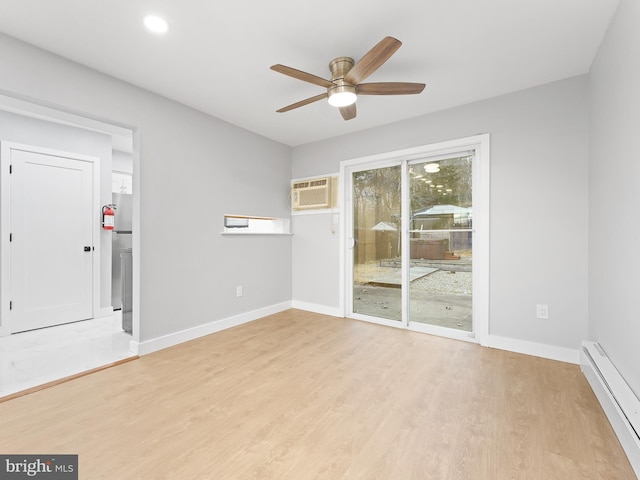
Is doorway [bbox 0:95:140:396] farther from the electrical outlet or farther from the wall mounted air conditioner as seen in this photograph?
the electrical outlet

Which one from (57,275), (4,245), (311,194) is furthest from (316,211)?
(4,245)

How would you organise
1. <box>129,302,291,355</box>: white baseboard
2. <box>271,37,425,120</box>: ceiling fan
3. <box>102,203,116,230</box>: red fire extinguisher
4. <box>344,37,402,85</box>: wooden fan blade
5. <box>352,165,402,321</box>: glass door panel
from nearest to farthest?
<box>344,37,402,85</box>: wooden fan blade < <box>271,37,425,120</box>: ceiling fan < <box>129,302,291,355</box>: white baseboard < <box>352,165,402,321</box>: glass door panel < <box>102,203,116,230</box>: red fire extinguisher

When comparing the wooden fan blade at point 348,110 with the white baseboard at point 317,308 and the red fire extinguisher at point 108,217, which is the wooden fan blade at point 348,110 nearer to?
the white baseboard at point 317,308

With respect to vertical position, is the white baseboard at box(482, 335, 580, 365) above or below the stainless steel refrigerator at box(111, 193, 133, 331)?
below

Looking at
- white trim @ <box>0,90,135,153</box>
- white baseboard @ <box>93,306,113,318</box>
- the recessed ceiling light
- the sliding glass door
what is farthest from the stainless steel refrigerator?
the sliding glass door

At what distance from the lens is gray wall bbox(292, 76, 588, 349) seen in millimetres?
2523

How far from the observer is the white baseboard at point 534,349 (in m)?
2.54

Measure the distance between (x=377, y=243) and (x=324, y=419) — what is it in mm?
2444

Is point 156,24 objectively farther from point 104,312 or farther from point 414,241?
point 104,312

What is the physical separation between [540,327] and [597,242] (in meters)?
0.92

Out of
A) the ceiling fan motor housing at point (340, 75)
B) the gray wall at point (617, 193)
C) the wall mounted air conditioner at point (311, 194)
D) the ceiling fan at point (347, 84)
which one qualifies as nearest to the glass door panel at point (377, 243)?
the wall mounted air conditioner at point (311, 194)

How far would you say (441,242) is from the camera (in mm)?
3318

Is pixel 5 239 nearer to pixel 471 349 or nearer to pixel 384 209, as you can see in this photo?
pixel 384 209

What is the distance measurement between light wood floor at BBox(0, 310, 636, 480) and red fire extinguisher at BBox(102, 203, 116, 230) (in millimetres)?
2246
